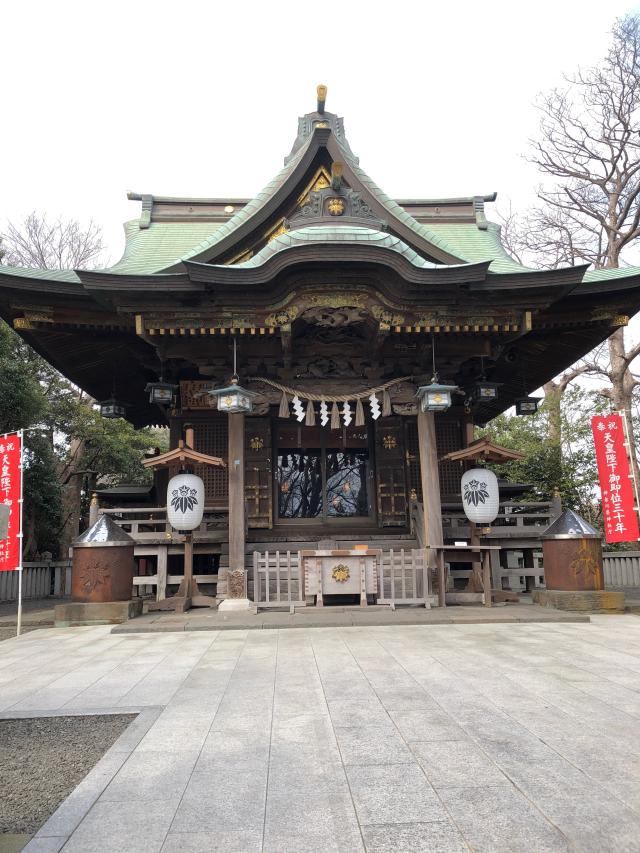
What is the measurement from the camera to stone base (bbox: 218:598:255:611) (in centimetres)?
962

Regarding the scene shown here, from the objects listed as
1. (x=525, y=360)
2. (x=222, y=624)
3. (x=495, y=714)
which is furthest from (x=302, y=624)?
(x=525, y=360)

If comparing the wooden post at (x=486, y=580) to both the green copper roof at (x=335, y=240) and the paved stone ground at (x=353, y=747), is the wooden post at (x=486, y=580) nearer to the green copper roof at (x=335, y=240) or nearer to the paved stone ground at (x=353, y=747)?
the paved stone ground at (x=353, y=747)

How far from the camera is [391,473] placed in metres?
13.0

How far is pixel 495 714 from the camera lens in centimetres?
413

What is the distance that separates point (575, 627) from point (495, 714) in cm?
457

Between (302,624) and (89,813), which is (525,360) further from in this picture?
(89,813)

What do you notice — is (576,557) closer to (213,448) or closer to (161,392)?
(213,448)

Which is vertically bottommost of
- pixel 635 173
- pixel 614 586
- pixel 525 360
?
pixel 614 586

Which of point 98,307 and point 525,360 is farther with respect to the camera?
point 525,360

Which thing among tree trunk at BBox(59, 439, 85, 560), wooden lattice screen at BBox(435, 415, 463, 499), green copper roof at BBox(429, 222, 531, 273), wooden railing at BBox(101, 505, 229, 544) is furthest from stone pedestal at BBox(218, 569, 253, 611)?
tree trunk at BBox(59, 439, 85, 560)

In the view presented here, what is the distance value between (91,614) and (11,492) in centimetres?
241

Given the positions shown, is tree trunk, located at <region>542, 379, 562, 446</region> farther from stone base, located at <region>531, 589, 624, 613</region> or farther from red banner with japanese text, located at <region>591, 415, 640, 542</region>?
stone base, located at <region>531, 589, 624, 613</region>

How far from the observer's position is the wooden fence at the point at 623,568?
16531 mm

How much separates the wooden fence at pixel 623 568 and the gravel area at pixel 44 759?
51.2 ft
